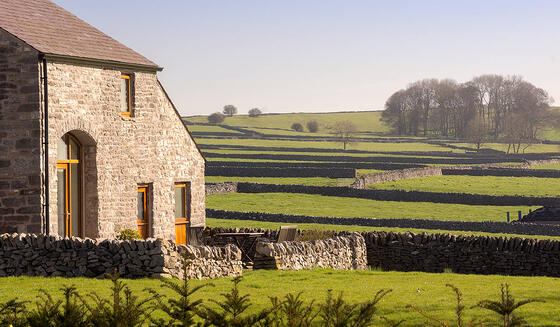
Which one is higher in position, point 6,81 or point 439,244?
point 6,81

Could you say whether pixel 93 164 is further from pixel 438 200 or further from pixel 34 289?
pixel 438 200

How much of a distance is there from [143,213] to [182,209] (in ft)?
7.99

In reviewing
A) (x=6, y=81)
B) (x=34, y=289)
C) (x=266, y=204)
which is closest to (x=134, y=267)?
(x=34, y=289)

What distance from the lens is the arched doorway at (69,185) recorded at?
21078 mm

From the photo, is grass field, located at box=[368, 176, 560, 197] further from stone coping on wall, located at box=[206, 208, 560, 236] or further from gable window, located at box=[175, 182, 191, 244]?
gable window, located at box=[175, 182, 191, 244]

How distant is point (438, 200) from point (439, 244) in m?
28.6

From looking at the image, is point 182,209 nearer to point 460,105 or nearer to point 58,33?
point 58,33

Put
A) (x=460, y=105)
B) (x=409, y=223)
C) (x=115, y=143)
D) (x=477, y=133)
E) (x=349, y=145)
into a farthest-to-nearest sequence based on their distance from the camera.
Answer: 1. (x=460, y=105)
2. (x=349, y=145)
3. (x=477, y=133)
4. (x=409, y=223)
5. (x=115, y=143)

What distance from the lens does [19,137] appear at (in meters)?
20.0

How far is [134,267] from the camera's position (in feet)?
52.8

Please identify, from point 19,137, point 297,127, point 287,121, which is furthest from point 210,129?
point 19,137

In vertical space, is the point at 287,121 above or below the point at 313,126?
above

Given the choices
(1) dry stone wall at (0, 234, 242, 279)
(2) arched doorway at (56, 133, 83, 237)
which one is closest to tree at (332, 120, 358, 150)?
(2) arched doorway at (56, 133, 83, 237)

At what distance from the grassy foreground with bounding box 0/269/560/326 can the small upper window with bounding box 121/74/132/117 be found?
7668 mm
